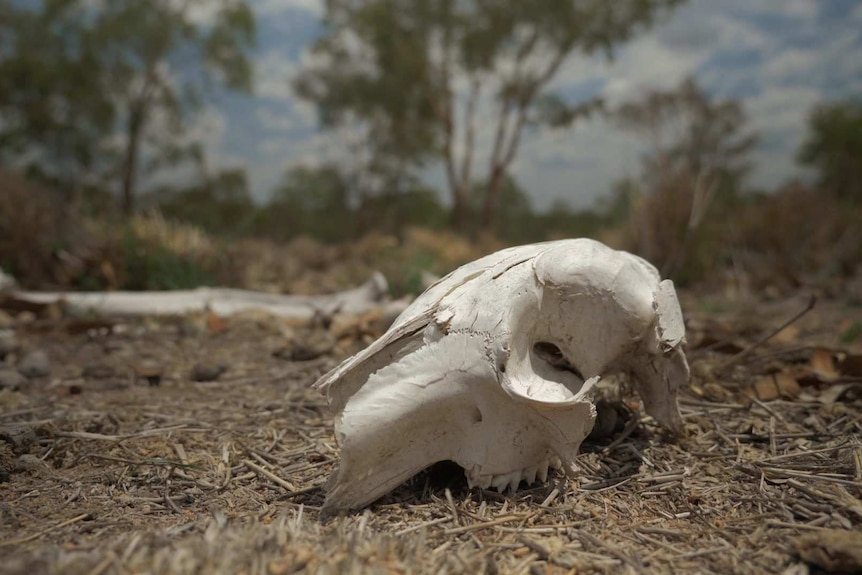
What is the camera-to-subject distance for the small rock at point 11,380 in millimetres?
3270

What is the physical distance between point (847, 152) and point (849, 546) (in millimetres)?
28035

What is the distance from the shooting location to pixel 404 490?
6.34 feet

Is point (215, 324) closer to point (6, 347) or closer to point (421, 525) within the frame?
point (6, 347)

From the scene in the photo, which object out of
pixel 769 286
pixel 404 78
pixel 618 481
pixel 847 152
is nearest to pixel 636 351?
pixel 618 481

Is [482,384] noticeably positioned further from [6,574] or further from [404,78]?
[404,78]

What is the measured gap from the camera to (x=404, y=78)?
1808cm

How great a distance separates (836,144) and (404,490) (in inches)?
1146

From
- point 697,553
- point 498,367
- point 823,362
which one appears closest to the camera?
point 697,553

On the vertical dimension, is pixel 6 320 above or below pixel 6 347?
below

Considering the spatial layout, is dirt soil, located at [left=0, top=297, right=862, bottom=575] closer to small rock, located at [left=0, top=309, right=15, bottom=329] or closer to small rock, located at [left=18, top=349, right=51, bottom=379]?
small rock, located at [left=18, top=349, right=51, bottom=379]

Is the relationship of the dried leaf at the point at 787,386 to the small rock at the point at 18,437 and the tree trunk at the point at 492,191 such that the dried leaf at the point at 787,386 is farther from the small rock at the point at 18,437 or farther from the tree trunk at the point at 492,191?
the tree trunk at the point at 492,191

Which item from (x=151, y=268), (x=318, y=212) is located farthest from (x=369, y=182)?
(x=151, y=268)

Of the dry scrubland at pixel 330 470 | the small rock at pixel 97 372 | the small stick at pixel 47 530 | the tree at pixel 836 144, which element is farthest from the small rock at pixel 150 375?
the tree at pixel 836 144

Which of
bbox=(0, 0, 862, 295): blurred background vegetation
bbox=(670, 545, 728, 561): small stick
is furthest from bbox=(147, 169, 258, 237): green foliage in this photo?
bbox=(670, 545, 728, 561): small stick
